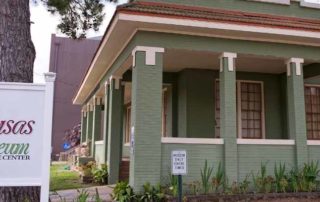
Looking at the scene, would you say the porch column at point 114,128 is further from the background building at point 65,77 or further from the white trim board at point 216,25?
the background building at point 65,77

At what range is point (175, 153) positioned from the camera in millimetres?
6449

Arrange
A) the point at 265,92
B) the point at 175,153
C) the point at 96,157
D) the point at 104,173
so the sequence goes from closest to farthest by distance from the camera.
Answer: the point at 175,153
the point at 104,173
the point at 265,92
the point at 96,157

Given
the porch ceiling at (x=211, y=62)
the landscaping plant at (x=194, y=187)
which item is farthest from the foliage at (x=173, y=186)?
the porch ceiling at (x=211, y=62)

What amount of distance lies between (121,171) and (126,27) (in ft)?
16.8

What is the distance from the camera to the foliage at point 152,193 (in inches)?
315

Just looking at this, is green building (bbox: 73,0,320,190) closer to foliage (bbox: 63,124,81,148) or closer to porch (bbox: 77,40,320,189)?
porch (bbox: 77,40,320,189)

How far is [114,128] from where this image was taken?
11.9 m

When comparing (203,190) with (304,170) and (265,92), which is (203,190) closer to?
(304,170)

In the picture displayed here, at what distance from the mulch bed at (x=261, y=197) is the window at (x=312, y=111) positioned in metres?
4.55

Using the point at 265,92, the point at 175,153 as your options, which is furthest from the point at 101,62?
the point at 175,153

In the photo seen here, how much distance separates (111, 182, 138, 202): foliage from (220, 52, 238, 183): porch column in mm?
2382

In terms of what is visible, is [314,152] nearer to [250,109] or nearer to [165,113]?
[250,109]

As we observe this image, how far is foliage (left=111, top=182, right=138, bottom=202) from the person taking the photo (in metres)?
8.18

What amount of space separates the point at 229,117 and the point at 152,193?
8.97 feet
